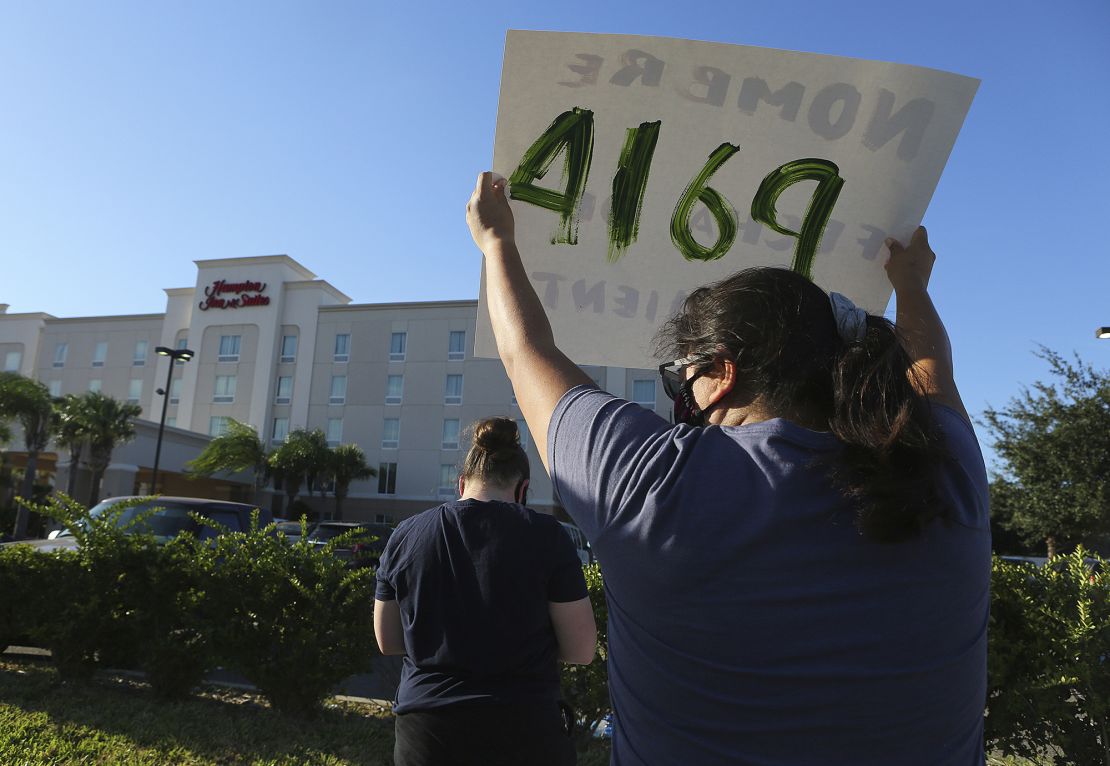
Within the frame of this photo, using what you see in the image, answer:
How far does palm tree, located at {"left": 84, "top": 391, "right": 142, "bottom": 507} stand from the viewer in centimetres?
3359

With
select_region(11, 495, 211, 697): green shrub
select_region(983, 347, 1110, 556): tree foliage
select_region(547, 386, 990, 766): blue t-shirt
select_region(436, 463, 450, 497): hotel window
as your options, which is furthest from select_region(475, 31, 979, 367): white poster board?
select_region(436, 463, 450, 497): hotel window

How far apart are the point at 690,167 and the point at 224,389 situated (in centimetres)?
5234

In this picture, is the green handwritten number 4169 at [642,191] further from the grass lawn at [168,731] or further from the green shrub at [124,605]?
the green shrub at [124,605]

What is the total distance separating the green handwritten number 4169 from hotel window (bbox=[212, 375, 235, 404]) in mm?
51494

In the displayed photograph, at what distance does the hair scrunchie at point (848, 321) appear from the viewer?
129cm

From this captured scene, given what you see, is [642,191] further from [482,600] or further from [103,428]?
[103,428]

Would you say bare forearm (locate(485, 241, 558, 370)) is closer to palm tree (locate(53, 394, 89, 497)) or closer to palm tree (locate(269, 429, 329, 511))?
palm tree (locate(53, 394, 89, 497))

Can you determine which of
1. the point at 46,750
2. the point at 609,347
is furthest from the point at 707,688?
the point at 46,750

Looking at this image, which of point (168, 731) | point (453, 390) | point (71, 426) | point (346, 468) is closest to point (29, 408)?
point (71, 426)

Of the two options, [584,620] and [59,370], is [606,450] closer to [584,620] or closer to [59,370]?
[584,620]

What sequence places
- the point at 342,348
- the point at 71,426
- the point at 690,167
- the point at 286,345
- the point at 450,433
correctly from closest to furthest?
the point at 690,167, the point at 71,426, the point at 450,433, the point at 342,348, the point at 286,345

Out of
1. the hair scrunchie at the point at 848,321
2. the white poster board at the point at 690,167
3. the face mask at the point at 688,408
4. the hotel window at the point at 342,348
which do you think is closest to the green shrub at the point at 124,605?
the white poster board at the point at 690,167

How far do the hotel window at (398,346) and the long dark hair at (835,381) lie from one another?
4730cm

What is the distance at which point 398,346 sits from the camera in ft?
158
